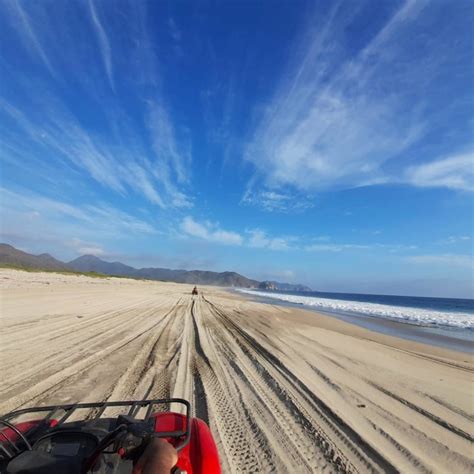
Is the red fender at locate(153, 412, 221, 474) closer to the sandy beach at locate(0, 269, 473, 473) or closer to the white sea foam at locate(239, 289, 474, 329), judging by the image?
the sandy beach at locate(0, 269, 473, 473)

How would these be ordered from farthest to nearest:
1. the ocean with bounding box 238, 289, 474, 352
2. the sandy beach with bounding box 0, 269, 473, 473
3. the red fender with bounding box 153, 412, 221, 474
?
the ocean with bounding box 238, 289, 474, 352 → the sandy beach with bounding box 0, 269, 473, 473 → the red fender with bounding box 153, 412, 221, 474

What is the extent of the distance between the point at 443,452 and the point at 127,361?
5.73 meters

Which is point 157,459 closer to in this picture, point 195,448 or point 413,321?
point 195,448

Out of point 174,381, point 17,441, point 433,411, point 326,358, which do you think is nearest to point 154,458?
point 17,441

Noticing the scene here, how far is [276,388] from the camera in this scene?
5.35m

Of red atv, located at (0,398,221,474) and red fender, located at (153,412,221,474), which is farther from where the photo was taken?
red fender, located at (153,412,221,474)

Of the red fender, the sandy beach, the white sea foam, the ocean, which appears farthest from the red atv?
the white sea foam

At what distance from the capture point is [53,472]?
1.99 meters

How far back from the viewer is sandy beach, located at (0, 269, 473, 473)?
11.4ft

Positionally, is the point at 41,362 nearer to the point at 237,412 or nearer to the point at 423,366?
the point at 237,412

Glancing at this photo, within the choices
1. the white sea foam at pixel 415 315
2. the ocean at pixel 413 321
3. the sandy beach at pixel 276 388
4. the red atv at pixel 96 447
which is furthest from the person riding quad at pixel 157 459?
the white sea foam at pixel 415 315

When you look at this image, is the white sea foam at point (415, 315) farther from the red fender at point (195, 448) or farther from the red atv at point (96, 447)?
the red atv at point (96, 447)

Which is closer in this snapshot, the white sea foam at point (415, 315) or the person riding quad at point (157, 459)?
the person riding quad at point (157, 459)

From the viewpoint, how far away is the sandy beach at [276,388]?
3.47 m
